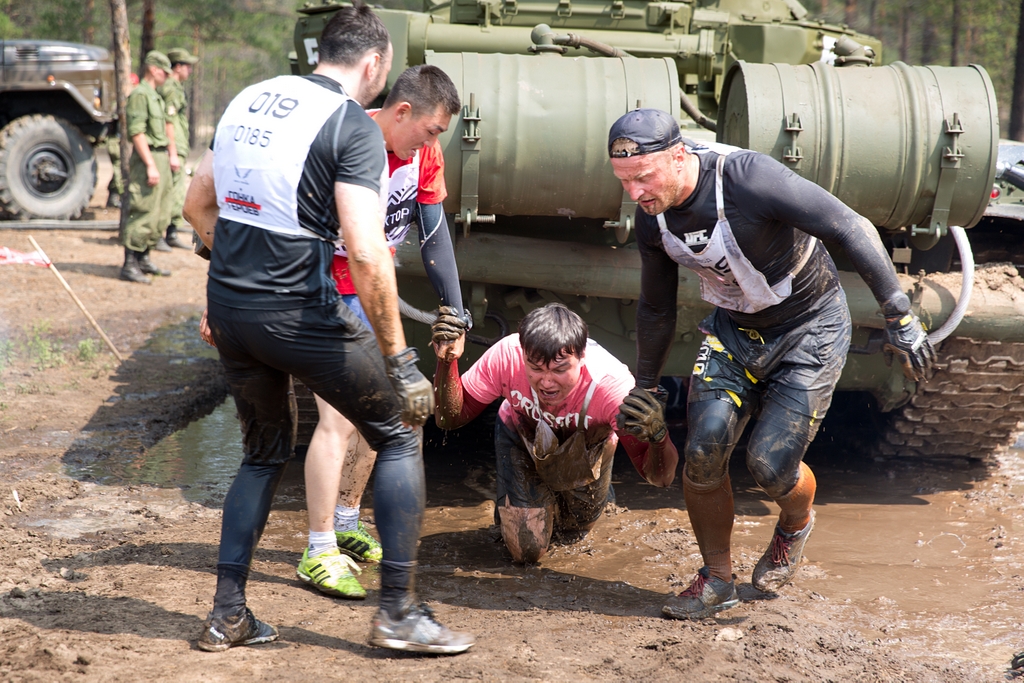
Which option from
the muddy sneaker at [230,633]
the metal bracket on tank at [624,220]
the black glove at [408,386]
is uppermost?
the metal bracket on tank at [624,220]

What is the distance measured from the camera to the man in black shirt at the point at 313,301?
2664 millimetres

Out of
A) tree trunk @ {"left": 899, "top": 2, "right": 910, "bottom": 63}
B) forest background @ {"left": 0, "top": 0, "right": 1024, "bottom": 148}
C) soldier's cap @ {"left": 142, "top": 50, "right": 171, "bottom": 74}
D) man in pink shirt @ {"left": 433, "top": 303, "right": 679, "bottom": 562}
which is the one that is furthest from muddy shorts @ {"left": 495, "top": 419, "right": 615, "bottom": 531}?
tree trunk @ {"left": 899, "top": 2, "right": 910, "bottom": 63}

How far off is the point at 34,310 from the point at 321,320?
6171 millimetres

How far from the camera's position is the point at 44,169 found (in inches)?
467

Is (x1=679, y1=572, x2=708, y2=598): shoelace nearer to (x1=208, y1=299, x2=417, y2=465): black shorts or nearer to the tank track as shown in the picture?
(x1=208, y1=299, x2=417, y2=465): black shorts

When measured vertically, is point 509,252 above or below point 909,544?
above

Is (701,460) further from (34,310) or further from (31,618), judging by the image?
(34,310)

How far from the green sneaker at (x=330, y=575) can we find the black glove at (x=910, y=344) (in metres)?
1.93

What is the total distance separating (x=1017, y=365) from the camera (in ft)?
15.1

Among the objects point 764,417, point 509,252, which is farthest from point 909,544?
point 509,252

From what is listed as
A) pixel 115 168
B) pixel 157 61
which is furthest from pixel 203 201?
pixel 115 168

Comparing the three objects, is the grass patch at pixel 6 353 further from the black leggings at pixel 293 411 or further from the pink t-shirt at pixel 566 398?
the black leggings at pixel 293 411

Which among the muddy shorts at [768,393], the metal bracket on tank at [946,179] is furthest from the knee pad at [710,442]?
the metal bracket on tank at [946,179]

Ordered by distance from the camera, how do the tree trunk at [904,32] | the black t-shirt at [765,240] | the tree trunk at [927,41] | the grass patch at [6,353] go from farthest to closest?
the tree trunk at [927,41]
the tree trunk at [904,32]
the grass patch at [6,353]
the black t-shirt at [765,240]
